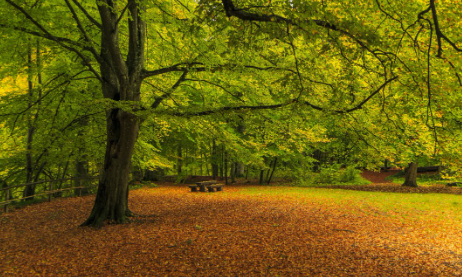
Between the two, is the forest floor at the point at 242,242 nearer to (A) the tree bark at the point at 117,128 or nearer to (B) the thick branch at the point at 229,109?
(A) the tree bark at the point at 117,128

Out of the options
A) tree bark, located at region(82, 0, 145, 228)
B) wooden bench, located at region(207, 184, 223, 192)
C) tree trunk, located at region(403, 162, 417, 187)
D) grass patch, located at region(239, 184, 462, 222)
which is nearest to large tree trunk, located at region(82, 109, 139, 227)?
tree bark, located at region(82, 0, 145, 228)

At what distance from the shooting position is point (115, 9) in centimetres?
740

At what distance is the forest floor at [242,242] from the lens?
5.17 m

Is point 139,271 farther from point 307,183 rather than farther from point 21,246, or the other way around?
point 307,183

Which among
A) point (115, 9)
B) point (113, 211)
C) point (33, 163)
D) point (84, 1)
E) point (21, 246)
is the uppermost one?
point (84, 1)

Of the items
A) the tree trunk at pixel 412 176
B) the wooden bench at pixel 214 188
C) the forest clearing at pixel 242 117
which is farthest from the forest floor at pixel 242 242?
the tree trunk at pixel 412 176

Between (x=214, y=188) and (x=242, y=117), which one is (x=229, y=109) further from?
(x=214, y=188)

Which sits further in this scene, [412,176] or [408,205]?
[412,176]

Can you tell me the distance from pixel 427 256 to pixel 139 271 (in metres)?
5.26

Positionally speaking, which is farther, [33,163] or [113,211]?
[33,163]

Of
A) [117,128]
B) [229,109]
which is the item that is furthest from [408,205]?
[117,128]

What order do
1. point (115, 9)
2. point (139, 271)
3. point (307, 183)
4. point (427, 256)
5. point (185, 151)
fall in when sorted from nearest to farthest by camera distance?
point (139, 271) → point (427, 256) → point (115, 9) → point (307, 183) → point (185, 151)

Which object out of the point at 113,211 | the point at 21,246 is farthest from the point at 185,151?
the point at 21,246

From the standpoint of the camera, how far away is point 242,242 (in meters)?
6.54
